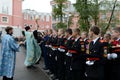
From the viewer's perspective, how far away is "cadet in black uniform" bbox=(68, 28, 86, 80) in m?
8.78

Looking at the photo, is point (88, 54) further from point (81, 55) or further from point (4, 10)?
point (4, 10)

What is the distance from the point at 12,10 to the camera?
277 feet

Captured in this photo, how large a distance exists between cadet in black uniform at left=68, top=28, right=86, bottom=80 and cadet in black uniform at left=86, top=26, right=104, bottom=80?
41.5 inches

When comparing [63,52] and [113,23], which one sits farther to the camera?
[113,23]

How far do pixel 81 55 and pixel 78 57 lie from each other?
0.11 m

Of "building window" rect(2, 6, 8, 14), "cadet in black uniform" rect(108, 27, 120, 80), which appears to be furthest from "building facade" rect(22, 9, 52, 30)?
"cadet in black uniform" rect(108, 27, 120, 80)

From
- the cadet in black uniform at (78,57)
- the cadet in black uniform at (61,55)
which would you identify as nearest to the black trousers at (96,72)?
the cadet in black uniform at (78,57)

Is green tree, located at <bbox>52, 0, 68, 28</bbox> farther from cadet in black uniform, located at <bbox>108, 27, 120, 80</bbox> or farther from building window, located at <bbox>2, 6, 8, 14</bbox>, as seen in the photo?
building window, located at <bbox>2, 6, 8, 14</bbox>

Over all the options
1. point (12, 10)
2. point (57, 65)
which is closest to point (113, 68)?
point (57, 65)

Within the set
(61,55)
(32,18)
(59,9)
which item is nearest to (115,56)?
(61,55)

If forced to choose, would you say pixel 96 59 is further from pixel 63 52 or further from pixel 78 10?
pixel 78 10

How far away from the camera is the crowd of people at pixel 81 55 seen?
7.59 m

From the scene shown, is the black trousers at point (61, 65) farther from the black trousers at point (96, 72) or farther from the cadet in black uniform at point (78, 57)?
the black trousers at point (96, 72)

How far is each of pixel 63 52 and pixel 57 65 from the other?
138 cm
